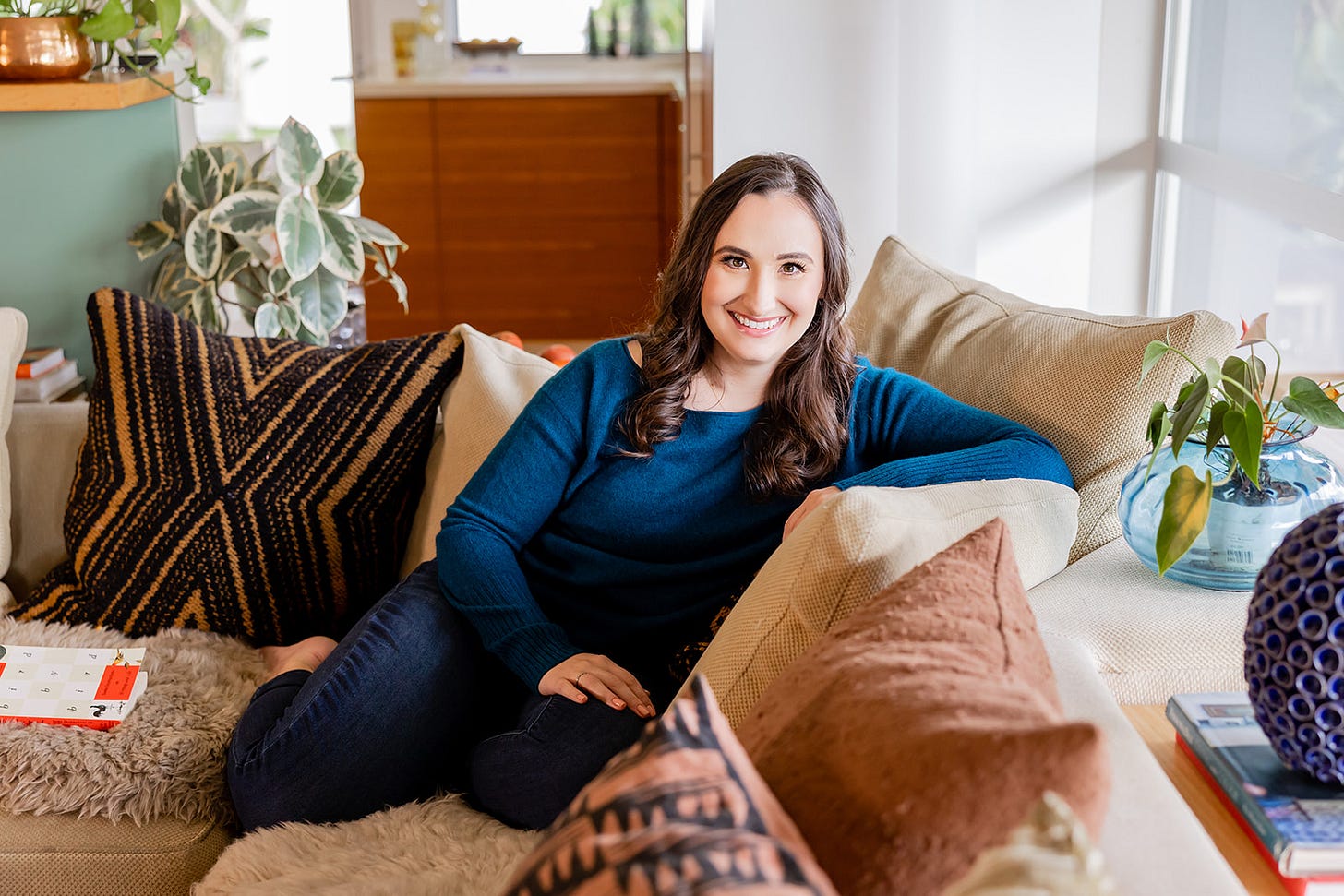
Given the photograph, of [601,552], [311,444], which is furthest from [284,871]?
[311,444]

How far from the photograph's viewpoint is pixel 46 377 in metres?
2.34

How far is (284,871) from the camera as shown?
1.25m

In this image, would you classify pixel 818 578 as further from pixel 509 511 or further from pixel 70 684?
pixel 70 684

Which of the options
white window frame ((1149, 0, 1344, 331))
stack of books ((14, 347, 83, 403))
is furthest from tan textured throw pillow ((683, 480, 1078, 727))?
stack of books ((14, 347, 83, 403))

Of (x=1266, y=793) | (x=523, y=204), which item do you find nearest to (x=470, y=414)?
(x=1266, y=793)

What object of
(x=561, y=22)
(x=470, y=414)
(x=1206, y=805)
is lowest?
(x=1206, y=805)

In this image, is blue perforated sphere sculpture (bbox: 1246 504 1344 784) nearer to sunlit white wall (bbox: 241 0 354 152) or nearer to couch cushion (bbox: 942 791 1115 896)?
couch cushion (bbox: 942 791 1115 896)

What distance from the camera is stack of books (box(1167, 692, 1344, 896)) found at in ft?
2.90

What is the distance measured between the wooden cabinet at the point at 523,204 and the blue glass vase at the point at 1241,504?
3841mm

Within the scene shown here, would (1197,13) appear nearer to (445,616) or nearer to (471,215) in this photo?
(445,616)

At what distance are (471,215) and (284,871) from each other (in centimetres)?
424

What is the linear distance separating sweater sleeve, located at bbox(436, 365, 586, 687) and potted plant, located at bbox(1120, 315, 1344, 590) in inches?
25.8

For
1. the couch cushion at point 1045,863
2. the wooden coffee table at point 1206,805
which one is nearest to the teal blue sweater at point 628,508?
the wooden coffee table at point 1206,805

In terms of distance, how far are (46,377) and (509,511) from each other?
1231 millimetres
